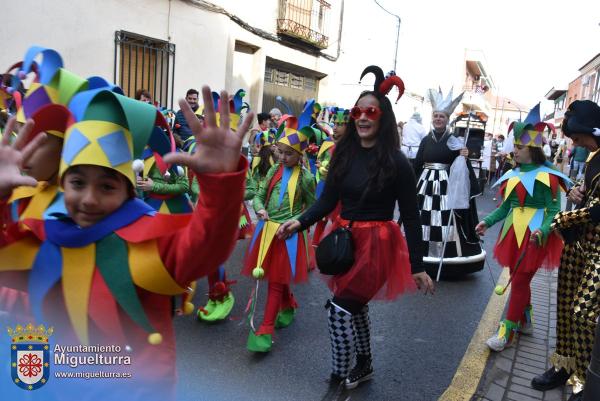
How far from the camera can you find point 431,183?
20.3 feet

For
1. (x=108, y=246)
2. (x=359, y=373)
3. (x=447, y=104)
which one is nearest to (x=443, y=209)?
(x=447, y=104)

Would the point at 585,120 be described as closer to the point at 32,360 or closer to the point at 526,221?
the point at 526,221

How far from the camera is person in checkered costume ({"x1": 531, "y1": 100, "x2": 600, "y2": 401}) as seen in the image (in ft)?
10.8

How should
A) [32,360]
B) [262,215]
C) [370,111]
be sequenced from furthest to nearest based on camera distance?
[262,215] → [370,111] → [32,360]

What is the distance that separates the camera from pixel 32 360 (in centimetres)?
183

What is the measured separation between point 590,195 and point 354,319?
1794 millimetres

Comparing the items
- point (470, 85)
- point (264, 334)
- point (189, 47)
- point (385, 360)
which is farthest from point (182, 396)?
point (470, 85)

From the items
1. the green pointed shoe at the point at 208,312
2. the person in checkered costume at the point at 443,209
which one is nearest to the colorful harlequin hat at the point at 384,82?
the green pointed shoe at the point at 208,312

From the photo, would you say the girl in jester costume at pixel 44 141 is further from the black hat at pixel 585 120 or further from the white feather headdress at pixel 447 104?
the white feather headdress at pixel 447 104

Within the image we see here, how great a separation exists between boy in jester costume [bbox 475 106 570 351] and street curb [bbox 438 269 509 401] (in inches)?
6.7

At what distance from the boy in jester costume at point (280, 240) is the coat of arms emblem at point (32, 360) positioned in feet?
7.69

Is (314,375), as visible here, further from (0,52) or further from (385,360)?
(0,52)

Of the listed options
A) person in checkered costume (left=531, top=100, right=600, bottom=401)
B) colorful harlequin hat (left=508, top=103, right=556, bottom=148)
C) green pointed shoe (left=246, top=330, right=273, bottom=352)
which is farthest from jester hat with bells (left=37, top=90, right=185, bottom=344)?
colorful harlequin hat (left=508, top=103, right=556, bottom=148)

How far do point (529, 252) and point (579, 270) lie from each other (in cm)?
72
